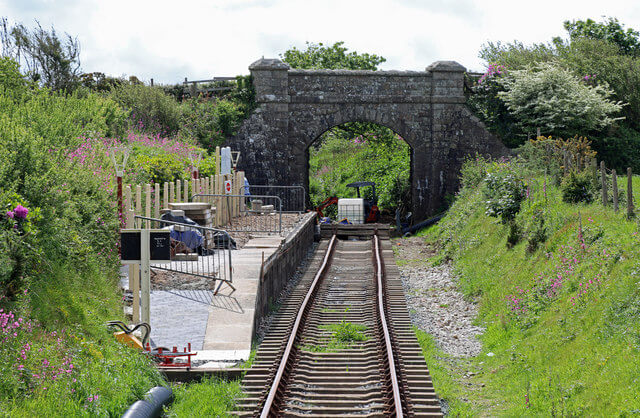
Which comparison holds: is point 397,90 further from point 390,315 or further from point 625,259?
point 625,259

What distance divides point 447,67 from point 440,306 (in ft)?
49.8

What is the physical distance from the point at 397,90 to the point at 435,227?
18.0 feet

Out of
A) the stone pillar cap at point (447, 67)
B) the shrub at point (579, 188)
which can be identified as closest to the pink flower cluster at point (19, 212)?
the shrub at point (579, 188)

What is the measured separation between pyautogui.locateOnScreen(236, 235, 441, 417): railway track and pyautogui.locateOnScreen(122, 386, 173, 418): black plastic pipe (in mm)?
843

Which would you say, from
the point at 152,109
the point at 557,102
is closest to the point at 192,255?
the point at 152,109

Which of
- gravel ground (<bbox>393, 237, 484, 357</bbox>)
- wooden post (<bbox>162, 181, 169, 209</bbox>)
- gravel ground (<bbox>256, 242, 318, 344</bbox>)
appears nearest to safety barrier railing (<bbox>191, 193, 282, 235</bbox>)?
gravel ground (<bbox>256, 242, 318, 344</bbox>)

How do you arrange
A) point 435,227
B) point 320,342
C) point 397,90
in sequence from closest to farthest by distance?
1. point 320,342
2. point 435,227
3. point 397,90

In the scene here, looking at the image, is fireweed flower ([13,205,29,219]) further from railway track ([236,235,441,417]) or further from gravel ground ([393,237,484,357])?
gravel ground ([393,237,484,357])

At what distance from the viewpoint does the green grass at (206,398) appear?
7.68 m

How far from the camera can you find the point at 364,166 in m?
37.9

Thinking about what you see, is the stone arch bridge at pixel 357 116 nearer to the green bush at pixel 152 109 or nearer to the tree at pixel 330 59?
the green bush at pixel 152 109

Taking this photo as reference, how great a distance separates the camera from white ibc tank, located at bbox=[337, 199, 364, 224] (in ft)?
91.1

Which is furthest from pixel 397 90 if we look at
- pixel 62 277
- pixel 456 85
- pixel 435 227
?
pixel 62 277

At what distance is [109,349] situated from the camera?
8570 millimetres
